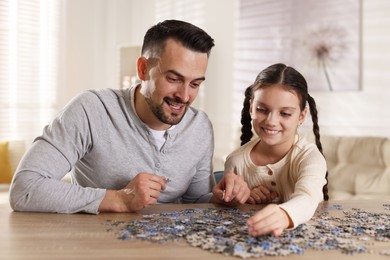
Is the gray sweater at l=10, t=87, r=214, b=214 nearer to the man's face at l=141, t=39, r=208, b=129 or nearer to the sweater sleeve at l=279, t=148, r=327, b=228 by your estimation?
the man's face at l=141, t=39, r=208, b=129

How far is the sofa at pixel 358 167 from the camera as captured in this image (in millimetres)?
4432

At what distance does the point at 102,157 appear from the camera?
230 centimetres

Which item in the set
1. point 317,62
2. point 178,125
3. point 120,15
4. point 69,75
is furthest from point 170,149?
point 120,15

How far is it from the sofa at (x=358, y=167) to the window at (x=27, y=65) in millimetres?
4358

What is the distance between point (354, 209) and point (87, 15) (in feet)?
22.0

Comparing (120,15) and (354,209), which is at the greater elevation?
(120,15)

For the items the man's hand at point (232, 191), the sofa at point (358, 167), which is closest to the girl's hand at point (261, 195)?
the man's hand at point (232, 191)

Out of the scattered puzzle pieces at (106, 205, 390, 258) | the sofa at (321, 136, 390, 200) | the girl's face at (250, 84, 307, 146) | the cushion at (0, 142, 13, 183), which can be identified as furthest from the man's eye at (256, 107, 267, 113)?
the cushion at (0, 142, 13, 183)

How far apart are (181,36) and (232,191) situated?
724 mm

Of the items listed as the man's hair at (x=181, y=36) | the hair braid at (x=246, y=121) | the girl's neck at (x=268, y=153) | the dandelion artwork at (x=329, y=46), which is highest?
the dandelion artwork at (x=329, y=46)

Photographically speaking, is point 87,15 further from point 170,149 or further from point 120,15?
point 170,149

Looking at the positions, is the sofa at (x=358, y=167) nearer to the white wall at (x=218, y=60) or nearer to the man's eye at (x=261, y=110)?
the white wall at (x=218, y=60)

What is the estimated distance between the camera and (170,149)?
7.97 feet

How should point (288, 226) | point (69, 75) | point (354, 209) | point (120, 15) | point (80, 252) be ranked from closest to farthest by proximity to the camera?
point (80, 252) → point (288, 226) → point (354, 209) → point (69, 75) → point (120, 15)
